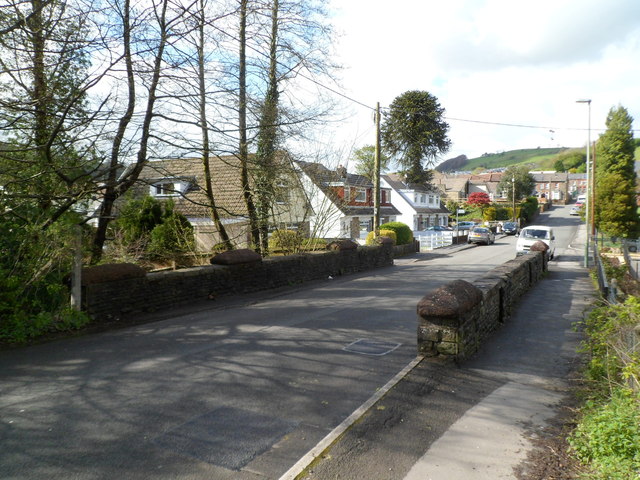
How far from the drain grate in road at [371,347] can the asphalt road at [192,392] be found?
32 millimetres

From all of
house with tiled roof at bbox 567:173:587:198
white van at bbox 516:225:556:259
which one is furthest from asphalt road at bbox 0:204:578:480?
house with tiled roof at bbox 567:173:587:198

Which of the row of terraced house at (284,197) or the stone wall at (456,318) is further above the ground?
the row of terraced house at (284,197)

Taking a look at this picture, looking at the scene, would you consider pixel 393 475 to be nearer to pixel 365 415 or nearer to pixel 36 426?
pixel 365 415

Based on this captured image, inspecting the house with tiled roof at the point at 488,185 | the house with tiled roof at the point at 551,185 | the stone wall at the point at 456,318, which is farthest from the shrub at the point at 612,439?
the house with tiled roof at the point at 551,185

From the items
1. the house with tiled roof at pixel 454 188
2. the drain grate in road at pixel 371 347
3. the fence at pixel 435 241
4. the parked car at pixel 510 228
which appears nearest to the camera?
the drain grate in road at pixel 371 347

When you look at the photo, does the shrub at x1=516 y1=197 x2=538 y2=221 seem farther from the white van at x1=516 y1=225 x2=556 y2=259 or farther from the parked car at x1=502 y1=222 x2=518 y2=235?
the white van at x1=516 y1=225 x2=556 y2=259

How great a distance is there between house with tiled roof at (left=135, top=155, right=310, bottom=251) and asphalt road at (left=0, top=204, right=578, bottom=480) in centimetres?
300

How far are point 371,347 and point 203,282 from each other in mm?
5822

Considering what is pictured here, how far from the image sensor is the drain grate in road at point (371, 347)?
803 centimetres

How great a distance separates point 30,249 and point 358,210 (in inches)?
1437

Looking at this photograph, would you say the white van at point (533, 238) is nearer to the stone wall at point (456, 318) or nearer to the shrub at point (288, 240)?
the shrub at point (288, 240)

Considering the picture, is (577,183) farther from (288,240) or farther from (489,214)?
(288,240)

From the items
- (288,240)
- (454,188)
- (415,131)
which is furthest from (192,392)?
(454,188)

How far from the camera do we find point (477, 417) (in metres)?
5.59
